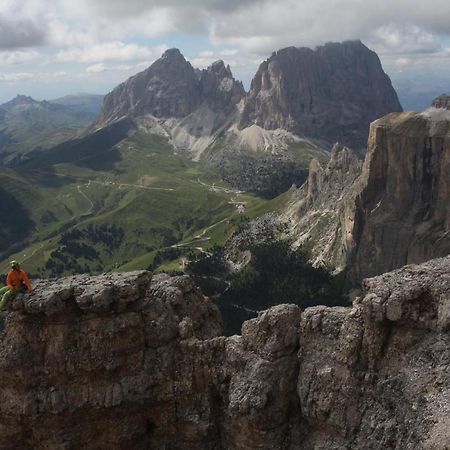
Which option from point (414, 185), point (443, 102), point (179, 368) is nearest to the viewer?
point (179, 368)

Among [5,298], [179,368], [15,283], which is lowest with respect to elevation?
[179,368]

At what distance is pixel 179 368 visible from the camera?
4044 centimetres

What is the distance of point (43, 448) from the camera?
39938mm

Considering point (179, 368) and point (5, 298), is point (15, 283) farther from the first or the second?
point (179, 368)

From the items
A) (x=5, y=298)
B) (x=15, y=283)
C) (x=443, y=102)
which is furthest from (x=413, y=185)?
(x=5, y=298)

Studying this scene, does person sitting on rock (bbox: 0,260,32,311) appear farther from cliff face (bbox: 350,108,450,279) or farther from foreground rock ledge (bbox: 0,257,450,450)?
cliff face (bbox: 350,108,450,279)

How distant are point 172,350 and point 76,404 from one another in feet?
27.5

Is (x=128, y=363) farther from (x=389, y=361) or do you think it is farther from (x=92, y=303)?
(x=389, y=361)

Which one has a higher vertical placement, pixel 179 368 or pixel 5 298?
pixel 5 298

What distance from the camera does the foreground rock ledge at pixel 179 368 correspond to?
3494 centimetres

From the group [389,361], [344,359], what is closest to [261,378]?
[344,359]

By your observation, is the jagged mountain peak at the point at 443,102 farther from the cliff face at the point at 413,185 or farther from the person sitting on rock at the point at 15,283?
the person sitting on rock at the point at 15,283

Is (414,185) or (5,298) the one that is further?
(414,185)

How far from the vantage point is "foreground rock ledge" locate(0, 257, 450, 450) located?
3494 cm
